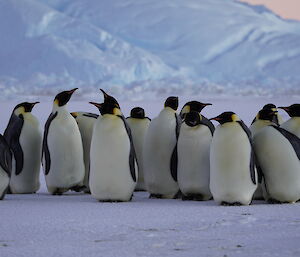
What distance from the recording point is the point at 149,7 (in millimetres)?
32562

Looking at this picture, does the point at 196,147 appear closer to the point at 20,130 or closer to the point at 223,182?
the point at 223,182

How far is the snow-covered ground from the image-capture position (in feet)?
9.75

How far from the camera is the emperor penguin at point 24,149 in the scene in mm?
5637

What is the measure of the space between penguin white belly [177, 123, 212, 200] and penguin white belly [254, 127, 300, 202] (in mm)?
419

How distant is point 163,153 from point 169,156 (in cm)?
5

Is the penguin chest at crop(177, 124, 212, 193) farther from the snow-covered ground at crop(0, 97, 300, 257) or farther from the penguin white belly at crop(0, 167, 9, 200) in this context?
the penguin white belly at crop(0, 167, 9, 200)

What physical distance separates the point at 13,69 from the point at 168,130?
22.0 metres

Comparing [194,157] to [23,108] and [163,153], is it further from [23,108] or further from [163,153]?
[23,108]

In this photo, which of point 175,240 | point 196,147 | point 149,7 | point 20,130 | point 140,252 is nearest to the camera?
point 140,252

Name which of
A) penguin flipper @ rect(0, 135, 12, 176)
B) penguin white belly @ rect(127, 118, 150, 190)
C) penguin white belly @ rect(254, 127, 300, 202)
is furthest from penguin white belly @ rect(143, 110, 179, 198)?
penguin flipper @ rect(0, 135, 12, 176)

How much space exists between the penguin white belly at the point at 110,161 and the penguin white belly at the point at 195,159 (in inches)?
16.0

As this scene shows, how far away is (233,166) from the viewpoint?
174 inches

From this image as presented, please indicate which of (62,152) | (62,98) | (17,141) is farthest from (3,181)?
(62,98)

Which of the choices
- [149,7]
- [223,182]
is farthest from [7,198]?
[149,7]
